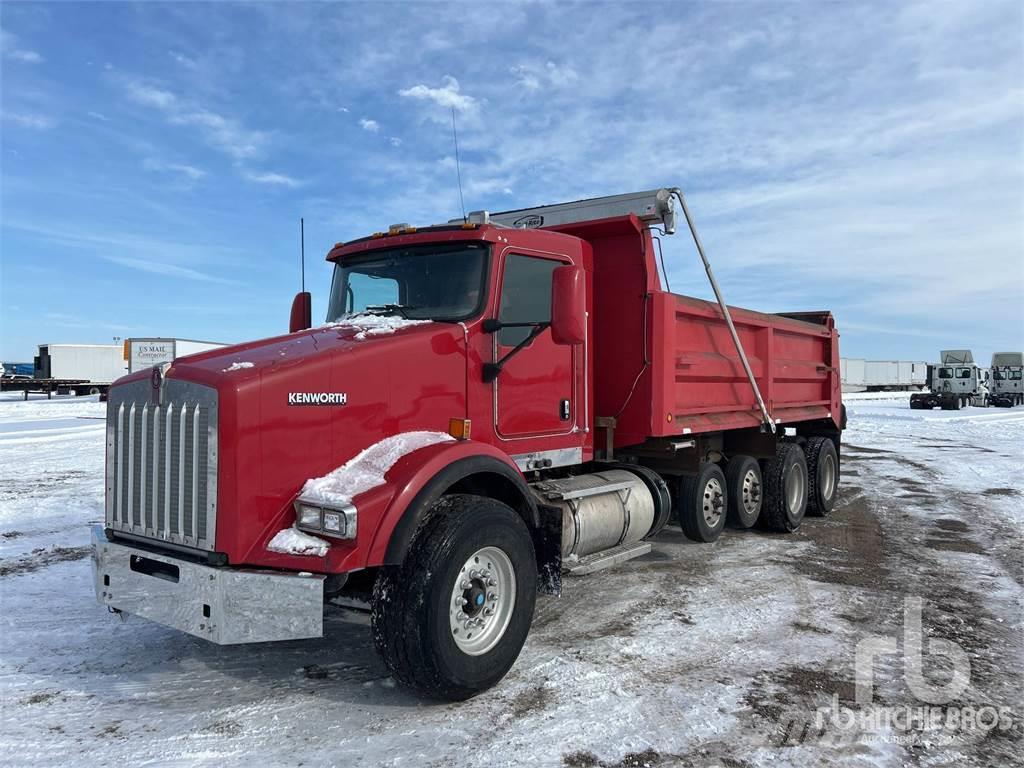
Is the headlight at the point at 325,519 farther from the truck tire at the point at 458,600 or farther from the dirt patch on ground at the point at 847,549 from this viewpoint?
the dirt patch on ground at the point at 847,549

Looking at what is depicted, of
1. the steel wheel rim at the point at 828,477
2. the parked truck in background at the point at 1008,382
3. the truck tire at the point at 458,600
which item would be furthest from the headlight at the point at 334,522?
the parked truck in background at the point at 1008,382

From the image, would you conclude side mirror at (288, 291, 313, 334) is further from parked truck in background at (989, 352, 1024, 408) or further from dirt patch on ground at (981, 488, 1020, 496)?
parked truck in background at (989, 352, 1024, 408)

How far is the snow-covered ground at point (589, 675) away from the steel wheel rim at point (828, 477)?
194 centimetres

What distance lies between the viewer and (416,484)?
3.84m

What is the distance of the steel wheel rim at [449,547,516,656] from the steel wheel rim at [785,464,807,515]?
529 centimetres

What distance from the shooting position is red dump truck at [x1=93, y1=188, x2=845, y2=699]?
3.62 m

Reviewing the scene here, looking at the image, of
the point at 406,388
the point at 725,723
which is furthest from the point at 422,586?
the point at 725,723

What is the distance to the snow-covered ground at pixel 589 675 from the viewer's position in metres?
3.45

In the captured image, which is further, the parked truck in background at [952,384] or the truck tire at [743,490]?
the parked truck in background at [952,384]

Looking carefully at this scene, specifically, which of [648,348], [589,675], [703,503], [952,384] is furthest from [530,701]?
[952,384]

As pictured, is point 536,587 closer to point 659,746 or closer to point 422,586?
point 422,586

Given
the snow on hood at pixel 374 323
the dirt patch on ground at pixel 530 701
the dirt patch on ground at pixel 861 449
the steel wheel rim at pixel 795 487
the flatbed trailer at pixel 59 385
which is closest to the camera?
the dirt patch on ground at pixel 530 701

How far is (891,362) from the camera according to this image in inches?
3056

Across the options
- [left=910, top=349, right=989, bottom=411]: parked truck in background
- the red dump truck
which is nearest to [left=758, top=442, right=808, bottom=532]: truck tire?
the red dump truck
